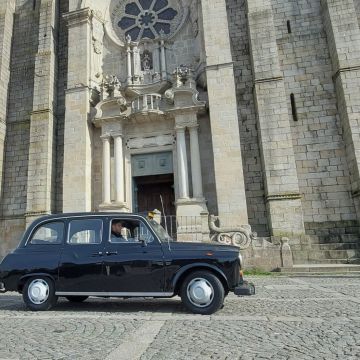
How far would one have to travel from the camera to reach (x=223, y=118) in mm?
12648

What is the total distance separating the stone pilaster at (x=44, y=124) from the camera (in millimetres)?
13781

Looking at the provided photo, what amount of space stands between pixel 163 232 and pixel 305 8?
13996mm

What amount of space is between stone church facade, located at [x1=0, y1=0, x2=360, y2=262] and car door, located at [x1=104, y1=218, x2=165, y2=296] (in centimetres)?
612

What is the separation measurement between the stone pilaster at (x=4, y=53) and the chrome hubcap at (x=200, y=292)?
13.9 m

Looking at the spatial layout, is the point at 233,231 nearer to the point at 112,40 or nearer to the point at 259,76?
the point at 259,76

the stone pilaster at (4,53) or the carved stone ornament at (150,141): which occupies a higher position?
the stone pilaster at (4,53)

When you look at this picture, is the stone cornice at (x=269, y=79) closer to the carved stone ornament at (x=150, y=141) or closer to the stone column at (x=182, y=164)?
the stone column at (x=182, y=164)

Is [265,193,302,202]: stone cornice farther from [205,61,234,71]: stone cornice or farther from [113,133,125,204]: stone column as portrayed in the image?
[113,133,125,204]: stone column

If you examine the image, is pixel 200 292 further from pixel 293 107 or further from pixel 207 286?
pixel 293 107

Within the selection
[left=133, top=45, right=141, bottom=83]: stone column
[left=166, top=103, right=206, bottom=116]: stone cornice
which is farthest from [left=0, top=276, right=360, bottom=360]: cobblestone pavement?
[left=133, top=45, right=141, bottom=83]: stone column

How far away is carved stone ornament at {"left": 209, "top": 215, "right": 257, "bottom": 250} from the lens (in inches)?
409

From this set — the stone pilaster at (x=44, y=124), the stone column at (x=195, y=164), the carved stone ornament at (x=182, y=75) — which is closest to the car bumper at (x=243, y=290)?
the stone column at (x=195, y=164)

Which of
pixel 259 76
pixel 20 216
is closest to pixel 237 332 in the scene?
pixel 259 76

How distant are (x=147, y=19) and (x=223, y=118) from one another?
751cm
